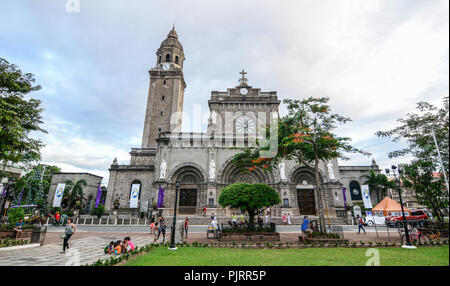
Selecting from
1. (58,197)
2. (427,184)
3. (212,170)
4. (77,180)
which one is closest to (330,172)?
(427,184)

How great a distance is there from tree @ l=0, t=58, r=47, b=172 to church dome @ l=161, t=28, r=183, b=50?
3520cm

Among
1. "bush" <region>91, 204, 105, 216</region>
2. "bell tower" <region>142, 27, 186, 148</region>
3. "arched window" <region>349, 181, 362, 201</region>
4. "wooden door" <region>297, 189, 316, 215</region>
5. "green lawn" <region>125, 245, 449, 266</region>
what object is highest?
"bell tower" <region>142, 27, 186, 148</region>

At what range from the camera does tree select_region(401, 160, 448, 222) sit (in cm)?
1200

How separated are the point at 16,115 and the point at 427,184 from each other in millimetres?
24046

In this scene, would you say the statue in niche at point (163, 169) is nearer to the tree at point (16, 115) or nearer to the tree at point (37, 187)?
the tree at point (37, 187)

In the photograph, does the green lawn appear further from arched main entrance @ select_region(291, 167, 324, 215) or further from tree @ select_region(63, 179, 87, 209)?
tree @ select_region(63, 179, 87, 209)

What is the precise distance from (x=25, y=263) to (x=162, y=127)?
31.9m

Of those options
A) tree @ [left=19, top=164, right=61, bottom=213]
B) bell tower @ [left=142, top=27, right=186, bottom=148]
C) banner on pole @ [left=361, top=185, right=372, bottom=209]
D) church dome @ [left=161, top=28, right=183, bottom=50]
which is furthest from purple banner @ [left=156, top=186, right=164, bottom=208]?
church dome @ [left=161, top=28, right=183, bottom=50]

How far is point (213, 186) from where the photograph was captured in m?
27.6

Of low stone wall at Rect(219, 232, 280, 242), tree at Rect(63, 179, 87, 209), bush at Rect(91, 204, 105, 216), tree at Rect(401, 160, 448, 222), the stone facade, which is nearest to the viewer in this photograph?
low stone wall at Rect(219, 232, 280, 242)

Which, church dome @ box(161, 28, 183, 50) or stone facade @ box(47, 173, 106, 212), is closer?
stone facade @ box(47, 173, 106, 212)

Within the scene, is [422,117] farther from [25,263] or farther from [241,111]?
[241,111]
